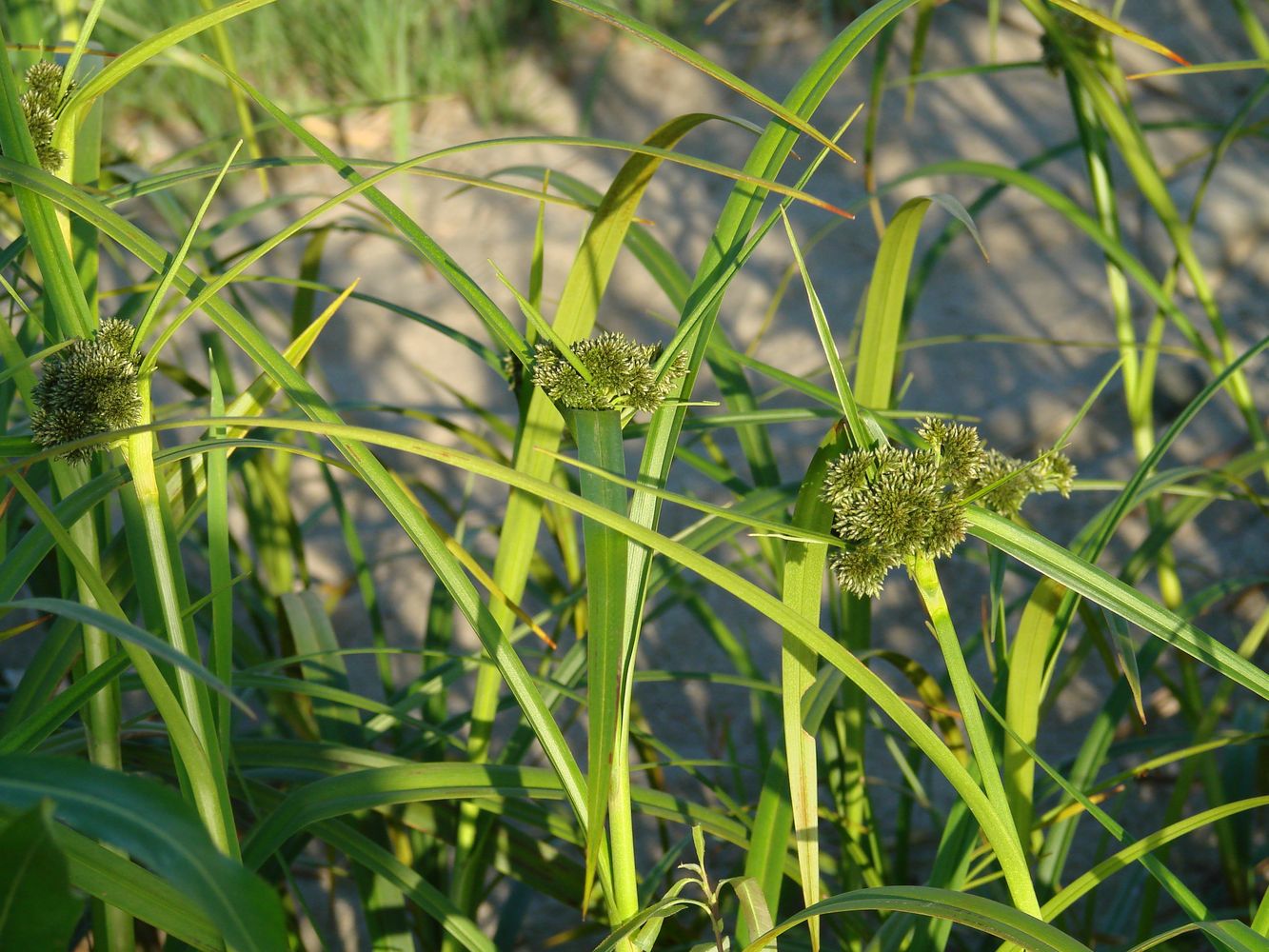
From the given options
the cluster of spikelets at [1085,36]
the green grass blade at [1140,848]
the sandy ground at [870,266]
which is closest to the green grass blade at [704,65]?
the green grass blade at [1140,848]

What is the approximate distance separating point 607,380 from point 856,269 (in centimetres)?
200

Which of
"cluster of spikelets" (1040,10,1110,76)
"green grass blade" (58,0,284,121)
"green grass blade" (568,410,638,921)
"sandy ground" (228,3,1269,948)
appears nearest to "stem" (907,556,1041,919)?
"green grass blade" (568,410,638,921)

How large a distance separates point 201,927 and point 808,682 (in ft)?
1.07

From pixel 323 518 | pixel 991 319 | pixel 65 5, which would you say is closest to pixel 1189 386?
pixel 991 319

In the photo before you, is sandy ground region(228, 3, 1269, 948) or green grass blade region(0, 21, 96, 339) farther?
sandy ground region(228, 3, 1269, 948)

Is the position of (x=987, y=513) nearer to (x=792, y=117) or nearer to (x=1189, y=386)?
(x=792, y=117)

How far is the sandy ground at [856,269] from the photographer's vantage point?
1.84 m

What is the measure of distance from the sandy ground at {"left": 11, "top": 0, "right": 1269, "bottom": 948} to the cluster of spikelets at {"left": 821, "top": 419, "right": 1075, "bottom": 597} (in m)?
1.12

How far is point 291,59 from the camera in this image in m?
2.98

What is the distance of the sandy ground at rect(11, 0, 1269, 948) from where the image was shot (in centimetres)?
184

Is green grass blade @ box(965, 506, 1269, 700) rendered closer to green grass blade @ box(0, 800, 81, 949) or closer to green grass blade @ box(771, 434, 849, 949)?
green grass blade @ box(771, 434, 849, 949)

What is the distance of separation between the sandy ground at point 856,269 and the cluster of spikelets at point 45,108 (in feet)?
3.92

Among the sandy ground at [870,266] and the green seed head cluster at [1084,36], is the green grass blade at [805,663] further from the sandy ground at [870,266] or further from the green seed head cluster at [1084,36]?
the sandy ground at [870,266]

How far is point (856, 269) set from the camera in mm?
2463
